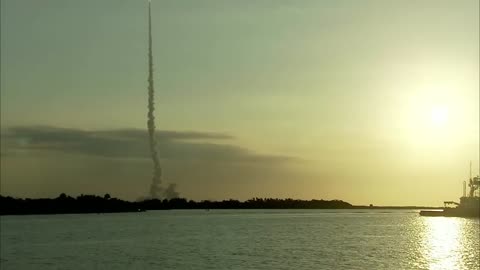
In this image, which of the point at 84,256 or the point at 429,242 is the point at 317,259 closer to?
the point at 84,256

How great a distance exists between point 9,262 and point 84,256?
10510 mm

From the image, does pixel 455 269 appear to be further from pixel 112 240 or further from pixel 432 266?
pixel 112 240

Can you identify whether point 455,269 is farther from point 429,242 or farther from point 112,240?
point 112,240

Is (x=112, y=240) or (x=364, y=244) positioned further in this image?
(x=112, y=240)

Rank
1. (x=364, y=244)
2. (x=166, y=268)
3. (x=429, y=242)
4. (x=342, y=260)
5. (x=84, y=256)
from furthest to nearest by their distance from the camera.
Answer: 1. (x=429, y=242)
2. (x=364, y=244)
3. (x=84, y=256)
4. (x=342, y=260)
5. (x=166, y=268)

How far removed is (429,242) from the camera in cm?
13375

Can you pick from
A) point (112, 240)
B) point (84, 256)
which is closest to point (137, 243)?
point (112, 240)

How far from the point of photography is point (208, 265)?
277 feet

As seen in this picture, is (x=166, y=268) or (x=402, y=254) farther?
(x=402, y=254)

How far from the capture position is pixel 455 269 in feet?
272

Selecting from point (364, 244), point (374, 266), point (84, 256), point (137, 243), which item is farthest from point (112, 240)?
point (374, 266)

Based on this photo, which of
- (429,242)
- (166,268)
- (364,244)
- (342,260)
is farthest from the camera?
(429,242)

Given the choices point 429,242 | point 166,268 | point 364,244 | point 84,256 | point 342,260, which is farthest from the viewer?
point 429,242

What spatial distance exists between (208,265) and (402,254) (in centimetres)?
3107
